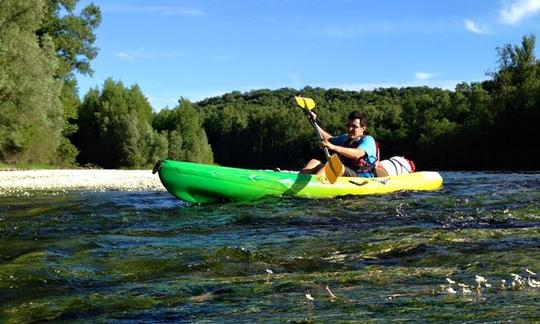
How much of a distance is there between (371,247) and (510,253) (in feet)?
3.54

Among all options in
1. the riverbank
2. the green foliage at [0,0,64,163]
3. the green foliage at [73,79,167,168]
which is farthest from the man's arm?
the green foliage at [73,79,167,168]

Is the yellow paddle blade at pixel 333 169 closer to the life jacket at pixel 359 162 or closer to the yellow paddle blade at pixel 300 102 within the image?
the life jacket at pixel 359 162

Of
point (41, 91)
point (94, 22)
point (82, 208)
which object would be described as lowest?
point (82, 208)

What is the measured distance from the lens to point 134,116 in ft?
174

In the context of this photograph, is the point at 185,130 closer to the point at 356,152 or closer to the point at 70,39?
the point at 70,39

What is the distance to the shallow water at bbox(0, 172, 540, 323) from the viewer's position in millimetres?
2957

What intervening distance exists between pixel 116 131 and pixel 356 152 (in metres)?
44.1

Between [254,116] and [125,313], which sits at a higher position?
[254,116]

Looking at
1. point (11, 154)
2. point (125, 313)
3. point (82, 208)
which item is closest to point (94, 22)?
point (11, 154)

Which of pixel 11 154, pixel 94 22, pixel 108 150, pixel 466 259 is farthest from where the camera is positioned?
pixel 108 150

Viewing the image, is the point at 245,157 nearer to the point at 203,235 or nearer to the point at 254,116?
the point at 254,116

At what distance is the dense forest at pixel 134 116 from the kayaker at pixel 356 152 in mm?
16469

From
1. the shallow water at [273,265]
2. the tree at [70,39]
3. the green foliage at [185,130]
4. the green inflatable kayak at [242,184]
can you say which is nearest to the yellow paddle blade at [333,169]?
the green inflatable kayak at [242,184]

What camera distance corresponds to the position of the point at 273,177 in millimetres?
9484
